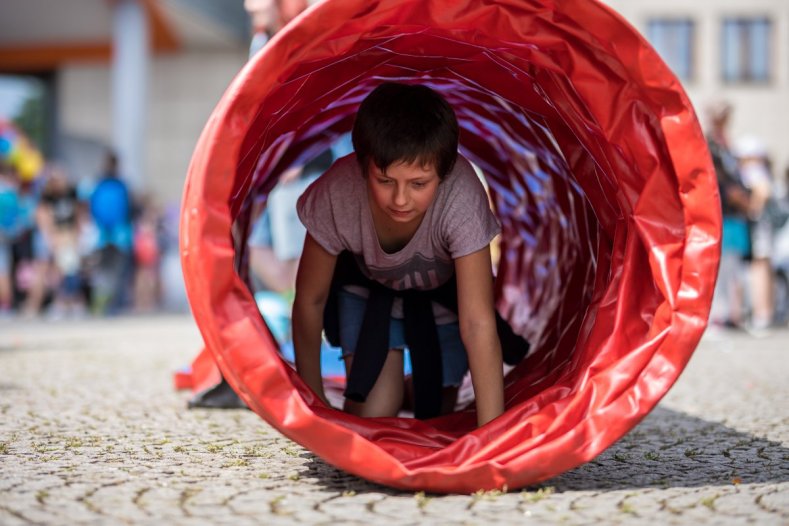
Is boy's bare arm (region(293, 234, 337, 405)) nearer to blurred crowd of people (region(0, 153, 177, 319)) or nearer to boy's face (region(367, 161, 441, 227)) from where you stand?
boy's face (region(367, 161, 441, 227))

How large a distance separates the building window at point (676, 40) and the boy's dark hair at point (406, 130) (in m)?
22.3

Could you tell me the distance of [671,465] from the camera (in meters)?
3.94

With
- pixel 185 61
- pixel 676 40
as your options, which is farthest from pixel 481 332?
pixel 676 40

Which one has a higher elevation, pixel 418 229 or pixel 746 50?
pixel 746 50

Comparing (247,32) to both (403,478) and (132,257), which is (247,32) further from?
(403,478)

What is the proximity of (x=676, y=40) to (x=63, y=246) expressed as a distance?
16.3 meters

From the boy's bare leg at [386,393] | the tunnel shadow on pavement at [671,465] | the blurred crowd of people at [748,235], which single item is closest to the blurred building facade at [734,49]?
the blurred crowd of people at [748,235]

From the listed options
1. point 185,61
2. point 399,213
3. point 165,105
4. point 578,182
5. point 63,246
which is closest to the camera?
point 399,213

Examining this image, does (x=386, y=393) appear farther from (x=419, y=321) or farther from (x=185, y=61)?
(x=185, y=61)

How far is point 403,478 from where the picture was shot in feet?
10.8

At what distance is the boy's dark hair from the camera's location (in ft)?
12.3

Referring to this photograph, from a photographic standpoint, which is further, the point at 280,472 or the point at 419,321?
the point at 419,321

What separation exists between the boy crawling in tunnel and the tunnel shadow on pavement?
1.43 feet

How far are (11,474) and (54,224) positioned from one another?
35.2 ft
